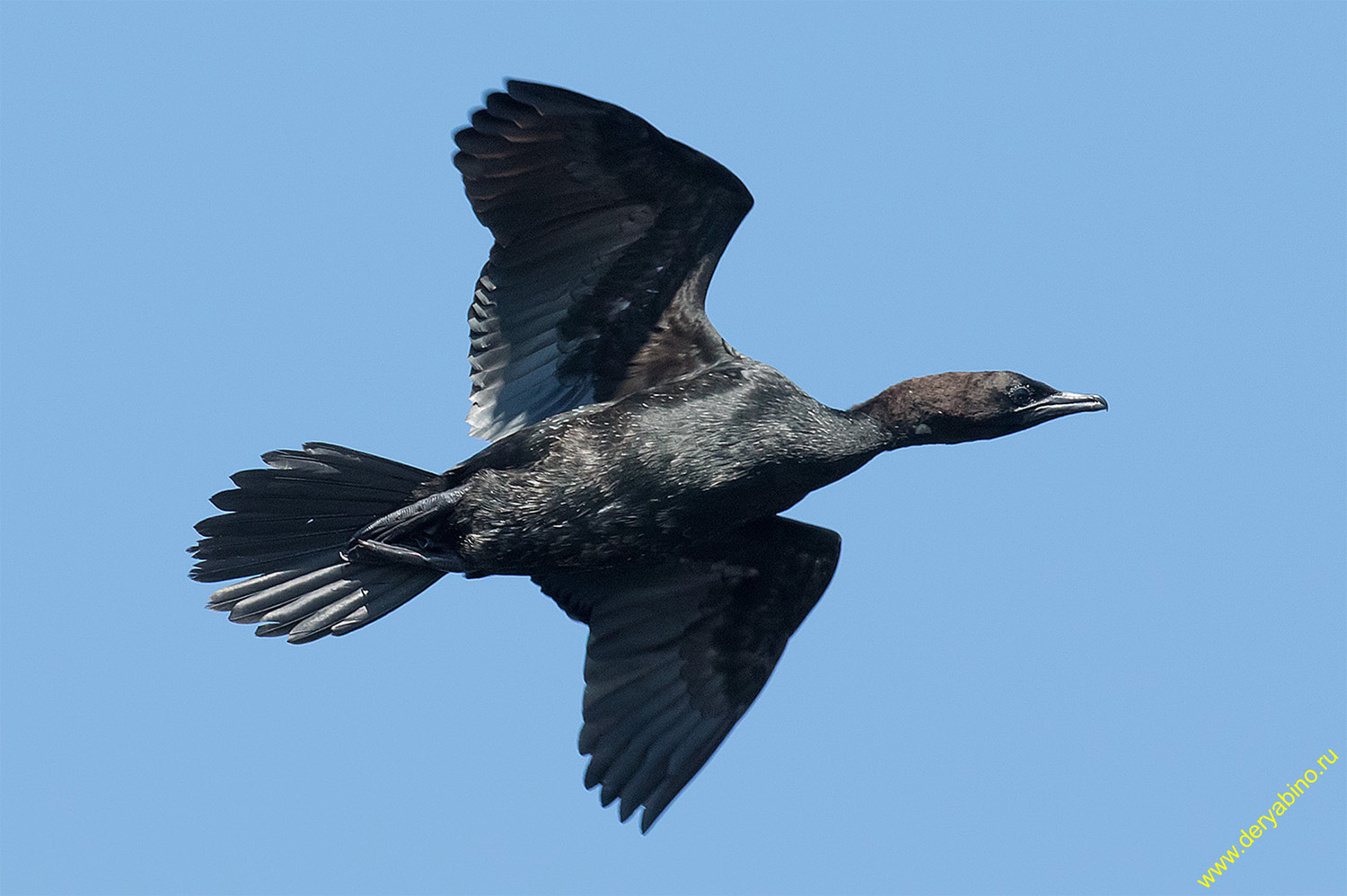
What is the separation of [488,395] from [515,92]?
130 centimetres

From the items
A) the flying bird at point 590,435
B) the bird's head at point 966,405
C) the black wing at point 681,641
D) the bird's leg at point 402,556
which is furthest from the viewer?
the black wing at point 681,641

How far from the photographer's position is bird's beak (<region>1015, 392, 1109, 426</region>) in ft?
27.1

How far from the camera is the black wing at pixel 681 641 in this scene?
8562mm

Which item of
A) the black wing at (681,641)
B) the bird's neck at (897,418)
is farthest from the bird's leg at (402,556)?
the bird's neck at (897,418)

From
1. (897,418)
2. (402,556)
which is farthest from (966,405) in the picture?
(402,556)

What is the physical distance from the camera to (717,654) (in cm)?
873

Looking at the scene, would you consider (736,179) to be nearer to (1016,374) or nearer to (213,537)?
(1016,374)

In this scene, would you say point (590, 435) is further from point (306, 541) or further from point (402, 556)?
point (306, 541)

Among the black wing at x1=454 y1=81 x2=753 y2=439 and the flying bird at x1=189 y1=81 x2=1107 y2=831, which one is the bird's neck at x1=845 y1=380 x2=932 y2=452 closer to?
the flying bird at x1=189 y1=81 x2=1107 y2=831

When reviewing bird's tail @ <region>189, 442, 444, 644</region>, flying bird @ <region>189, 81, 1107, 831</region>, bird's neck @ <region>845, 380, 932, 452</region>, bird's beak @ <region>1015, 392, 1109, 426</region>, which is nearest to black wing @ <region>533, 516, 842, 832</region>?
flying bird @ <region>189, 81, 1107, 831</region>

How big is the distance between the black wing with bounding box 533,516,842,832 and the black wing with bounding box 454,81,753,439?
0.85 metres

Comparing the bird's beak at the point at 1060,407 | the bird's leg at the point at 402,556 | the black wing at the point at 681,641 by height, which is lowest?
the black wing at the point at 681,641

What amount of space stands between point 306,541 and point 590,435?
1282 millimetres

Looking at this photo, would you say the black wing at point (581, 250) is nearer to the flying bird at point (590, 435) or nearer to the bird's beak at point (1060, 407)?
the flying bird at point (590, 435)
